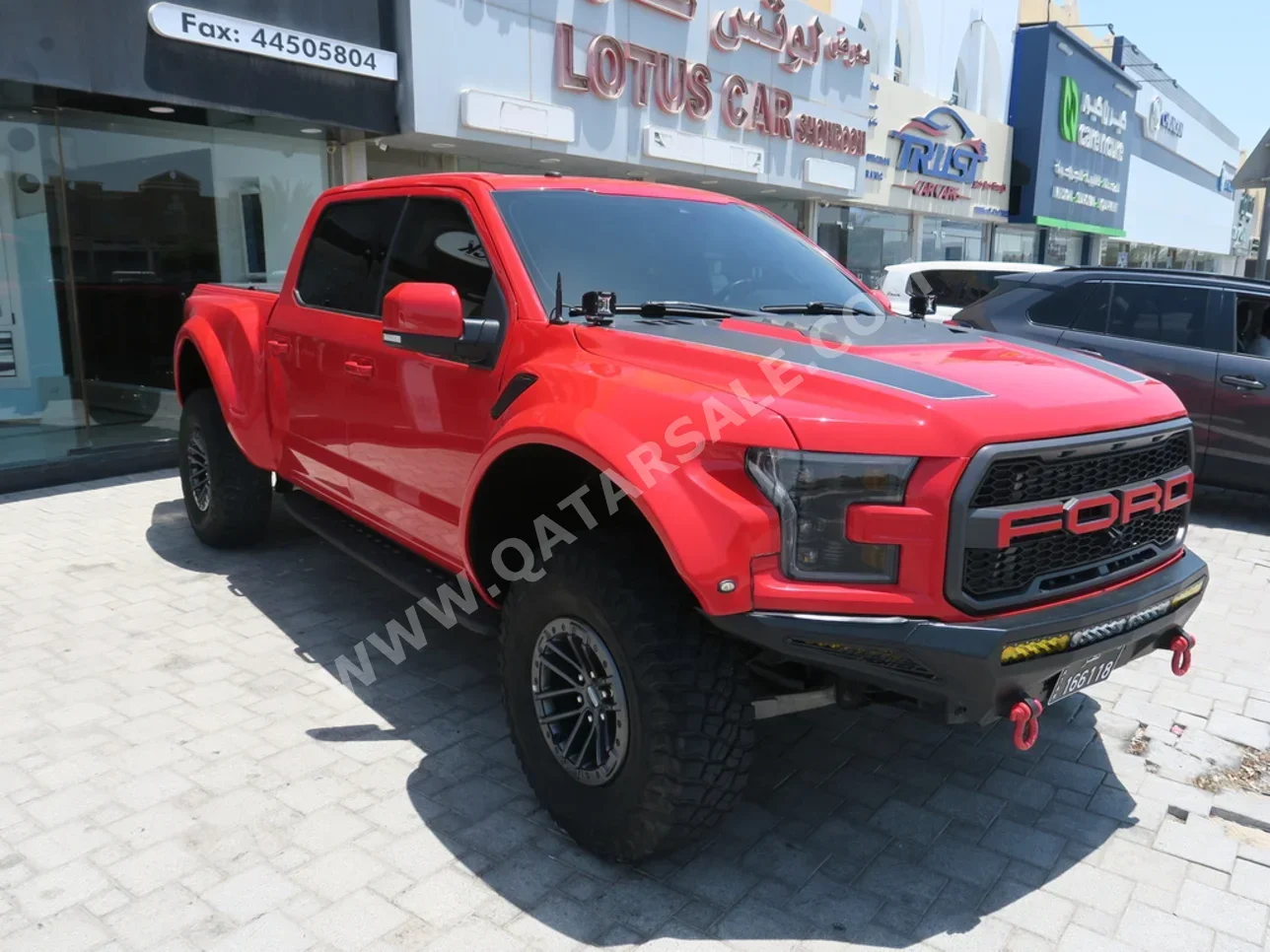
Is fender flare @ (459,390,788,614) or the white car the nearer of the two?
fender flare @ (459,390,788,614)

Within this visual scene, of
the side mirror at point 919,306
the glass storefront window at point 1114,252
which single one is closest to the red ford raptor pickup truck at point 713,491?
the side mirror at point 919,306

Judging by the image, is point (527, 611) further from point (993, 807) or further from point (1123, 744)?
point (1123, 744)

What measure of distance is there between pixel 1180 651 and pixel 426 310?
2.58 metres

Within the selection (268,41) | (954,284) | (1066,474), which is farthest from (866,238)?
(1066,474)

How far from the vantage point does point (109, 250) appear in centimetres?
887

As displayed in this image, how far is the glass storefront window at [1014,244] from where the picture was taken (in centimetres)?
2662

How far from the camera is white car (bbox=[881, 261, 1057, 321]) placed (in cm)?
1002

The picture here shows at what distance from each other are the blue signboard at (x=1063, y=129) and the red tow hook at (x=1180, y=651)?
80.7 ft

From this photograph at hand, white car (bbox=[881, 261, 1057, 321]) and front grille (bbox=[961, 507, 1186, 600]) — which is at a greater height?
white car (bbox=[881, 261, 1057, 321])

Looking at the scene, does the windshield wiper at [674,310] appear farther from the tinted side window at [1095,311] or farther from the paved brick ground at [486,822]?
the tinted side window at [1095,311]

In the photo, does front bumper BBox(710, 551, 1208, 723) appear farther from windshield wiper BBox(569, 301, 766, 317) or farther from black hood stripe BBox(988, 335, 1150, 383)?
windshield wiper BBox(569, 301, 766, 317)

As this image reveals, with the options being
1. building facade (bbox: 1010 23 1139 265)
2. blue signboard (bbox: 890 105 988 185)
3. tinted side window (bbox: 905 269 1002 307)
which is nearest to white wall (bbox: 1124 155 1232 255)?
building facade (bbox: 1010 23 1139 265)

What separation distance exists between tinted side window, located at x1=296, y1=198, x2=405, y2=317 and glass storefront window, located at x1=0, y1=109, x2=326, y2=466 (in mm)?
3509

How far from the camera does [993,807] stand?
10.6 feet
